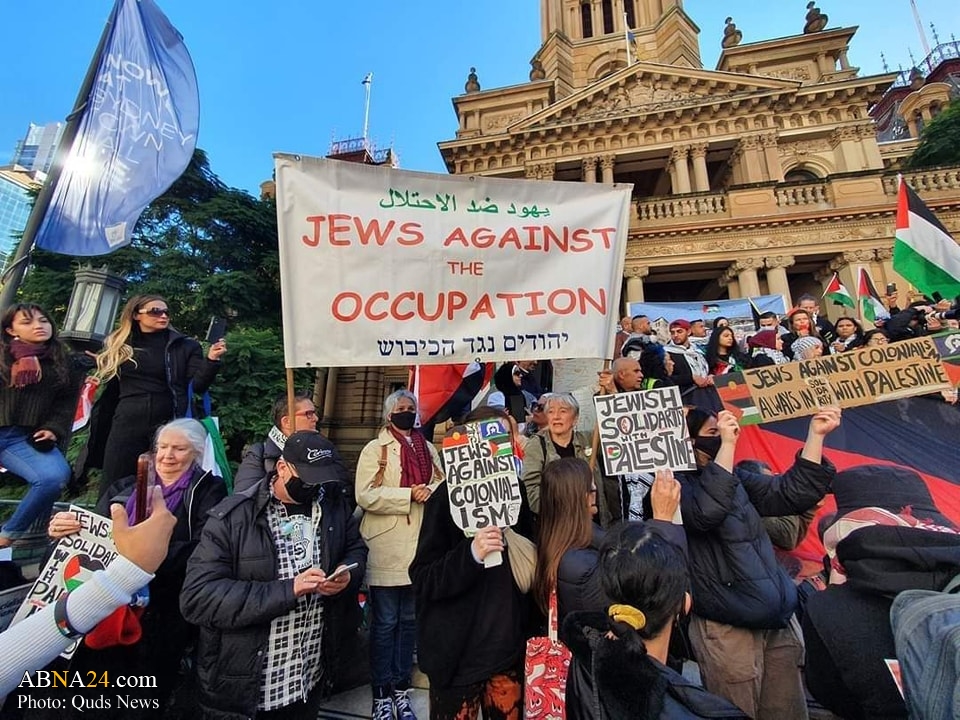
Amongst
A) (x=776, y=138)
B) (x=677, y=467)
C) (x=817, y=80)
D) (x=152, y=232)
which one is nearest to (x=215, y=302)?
(x=152, y=232)

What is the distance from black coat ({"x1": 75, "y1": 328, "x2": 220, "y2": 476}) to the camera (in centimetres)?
355

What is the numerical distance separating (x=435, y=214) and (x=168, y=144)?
286 centimetres

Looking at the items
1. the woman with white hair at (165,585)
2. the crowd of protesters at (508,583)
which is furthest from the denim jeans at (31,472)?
the woman with white hair at (165,585)

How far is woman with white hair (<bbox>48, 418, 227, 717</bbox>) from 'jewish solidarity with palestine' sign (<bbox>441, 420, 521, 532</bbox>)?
131cm

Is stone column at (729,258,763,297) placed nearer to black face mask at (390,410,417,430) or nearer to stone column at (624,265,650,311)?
stone column at (624,265,650,311)

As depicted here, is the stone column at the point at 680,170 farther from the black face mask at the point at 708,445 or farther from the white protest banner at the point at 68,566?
the white protest banner at the point at 68,566

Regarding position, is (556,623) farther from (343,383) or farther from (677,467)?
(343,383)

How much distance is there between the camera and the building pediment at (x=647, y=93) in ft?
66.0

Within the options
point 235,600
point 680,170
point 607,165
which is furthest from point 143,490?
point 680,170

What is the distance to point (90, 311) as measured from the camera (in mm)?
4098

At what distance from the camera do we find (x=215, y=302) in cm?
1739

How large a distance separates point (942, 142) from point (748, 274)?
1498cm

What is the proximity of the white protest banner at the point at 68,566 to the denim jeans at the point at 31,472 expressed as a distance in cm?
150

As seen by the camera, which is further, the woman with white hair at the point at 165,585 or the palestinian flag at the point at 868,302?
the palestinian flag at the point at 868,302
